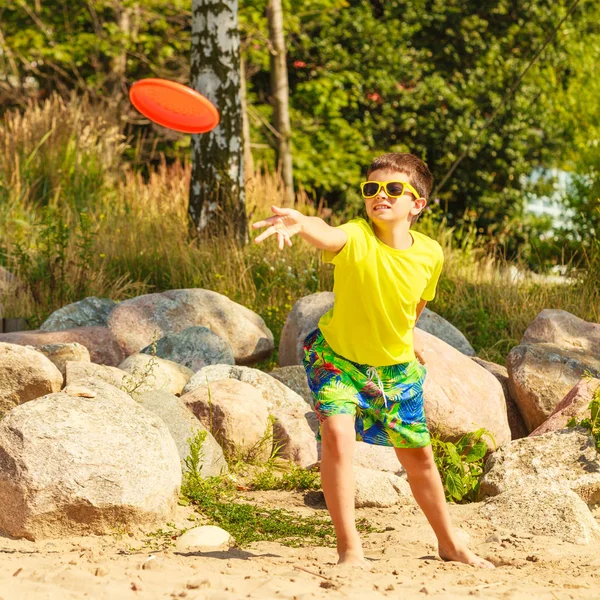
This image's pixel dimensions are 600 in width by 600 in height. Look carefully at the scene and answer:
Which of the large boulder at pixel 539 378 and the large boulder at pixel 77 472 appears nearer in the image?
the large boulder at pixel 77 472

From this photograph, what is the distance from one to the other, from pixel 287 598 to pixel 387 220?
4.37 feet

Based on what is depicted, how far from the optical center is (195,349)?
19.7ft

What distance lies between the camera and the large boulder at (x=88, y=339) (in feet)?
19.9

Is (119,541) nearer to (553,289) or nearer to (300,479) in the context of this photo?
(300,479)

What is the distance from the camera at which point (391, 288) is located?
3.32m

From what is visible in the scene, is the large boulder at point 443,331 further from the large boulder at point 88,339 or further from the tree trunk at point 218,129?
the tree trunk at point 218,129

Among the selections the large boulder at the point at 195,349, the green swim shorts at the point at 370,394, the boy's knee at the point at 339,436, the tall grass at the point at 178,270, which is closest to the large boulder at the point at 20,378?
the large boulder at the point at 195,349

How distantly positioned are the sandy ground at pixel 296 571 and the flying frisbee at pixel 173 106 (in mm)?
2732

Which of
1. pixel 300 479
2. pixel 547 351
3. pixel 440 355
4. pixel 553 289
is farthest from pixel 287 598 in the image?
pixel 553 289

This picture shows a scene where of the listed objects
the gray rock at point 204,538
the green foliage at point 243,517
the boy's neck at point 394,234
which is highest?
the boy's neck at point 394,234

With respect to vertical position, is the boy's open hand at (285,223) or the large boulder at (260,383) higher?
the boy's open hand at (285,223)

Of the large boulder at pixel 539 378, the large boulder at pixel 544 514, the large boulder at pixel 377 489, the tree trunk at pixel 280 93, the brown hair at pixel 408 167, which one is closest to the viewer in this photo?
the brown hair at pixel 408 167

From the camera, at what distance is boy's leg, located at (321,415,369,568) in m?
3.22

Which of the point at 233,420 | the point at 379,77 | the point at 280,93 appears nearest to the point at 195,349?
the point at 233,420
